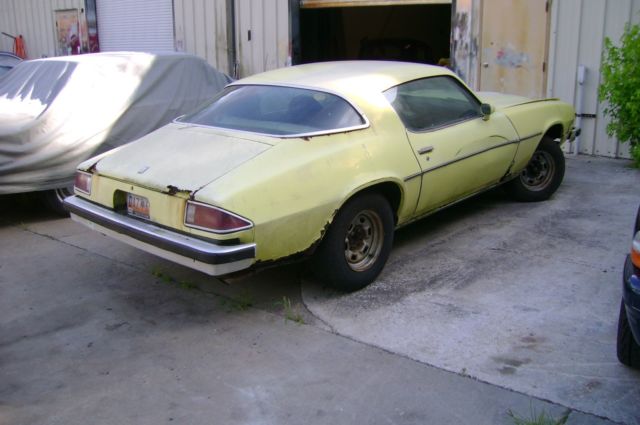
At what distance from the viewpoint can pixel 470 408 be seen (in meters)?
3.40

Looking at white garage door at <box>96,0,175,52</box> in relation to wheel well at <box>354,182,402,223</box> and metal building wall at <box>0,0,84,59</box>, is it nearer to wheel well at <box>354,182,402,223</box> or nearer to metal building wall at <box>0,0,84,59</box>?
metal building wall at <box>0,0,84,59</box>

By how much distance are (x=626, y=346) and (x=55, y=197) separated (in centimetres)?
569

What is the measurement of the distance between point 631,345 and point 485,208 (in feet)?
10.6

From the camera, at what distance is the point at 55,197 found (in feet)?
23.2

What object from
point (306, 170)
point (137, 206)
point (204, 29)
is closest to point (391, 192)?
point (306, 170)

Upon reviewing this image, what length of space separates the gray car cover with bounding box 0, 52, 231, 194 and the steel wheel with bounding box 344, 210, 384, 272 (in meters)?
3.49

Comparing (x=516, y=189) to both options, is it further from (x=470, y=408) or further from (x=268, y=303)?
(x=470, y=408)

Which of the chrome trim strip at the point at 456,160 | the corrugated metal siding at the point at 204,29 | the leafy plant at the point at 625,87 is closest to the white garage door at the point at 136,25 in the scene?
the corrugated metal siding at the point at 204,29

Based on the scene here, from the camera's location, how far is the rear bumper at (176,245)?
398cm

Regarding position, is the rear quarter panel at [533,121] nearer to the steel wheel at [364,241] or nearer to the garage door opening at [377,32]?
the steel wheel at [364,241]

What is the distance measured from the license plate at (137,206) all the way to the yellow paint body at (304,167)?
2.2 inches

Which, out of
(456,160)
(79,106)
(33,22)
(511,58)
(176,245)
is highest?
(33,22)

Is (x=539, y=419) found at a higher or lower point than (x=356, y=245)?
lower

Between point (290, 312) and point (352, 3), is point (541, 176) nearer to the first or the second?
point (290, 312)
